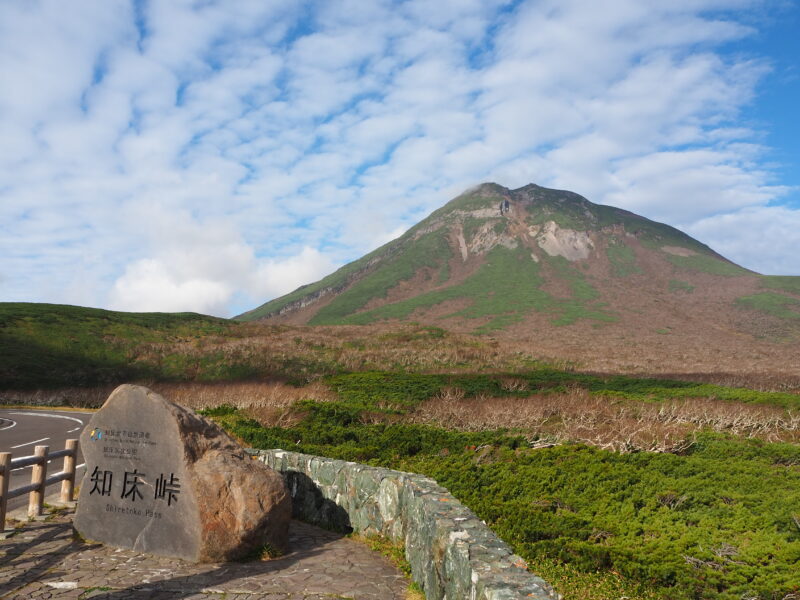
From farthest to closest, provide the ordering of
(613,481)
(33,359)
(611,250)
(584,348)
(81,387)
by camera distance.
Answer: (611,250) < (584,348) < (33,359) < (81,387) < (613,481)

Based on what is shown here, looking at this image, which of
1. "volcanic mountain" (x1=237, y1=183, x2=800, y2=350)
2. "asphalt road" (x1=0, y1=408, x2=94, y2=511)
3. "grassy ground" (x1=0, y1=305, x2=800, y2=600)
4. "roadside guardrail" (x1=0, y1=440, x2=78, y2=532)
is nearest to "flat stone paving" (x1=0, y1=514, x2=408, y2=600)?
"roadside guardrail" (x1=0, y1=440, x2=78, y2=532)

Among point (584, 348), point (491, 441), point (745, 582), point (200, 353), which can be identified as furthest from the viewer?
point (584, 348)

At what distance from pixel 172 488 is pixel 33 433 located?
13.5m

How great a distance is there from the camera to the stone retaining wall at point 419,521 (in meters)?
4.56

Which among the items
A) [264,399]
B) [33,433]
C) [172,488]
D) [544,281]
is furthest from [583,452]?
[544,281]

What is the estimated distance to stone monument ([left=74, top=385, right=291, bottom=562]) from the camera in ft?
24.3

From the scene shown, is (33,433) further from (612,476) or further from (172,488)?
(612,476)

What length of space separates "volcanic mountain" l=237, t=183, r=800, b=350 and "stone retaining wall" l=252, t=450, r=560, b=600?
241ft

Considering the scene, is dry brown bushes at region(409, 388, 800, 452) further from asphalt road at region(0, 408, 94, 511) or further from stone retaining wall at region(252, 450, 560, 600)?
asphalt road at region(0, 408, 94, 511)

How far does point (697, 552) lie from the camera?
297 inches

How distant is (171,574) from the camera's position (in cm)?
689

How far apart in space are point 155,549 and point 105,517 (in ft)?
3.33

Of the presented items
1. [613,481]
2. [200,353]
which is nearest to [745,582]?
[613,481]

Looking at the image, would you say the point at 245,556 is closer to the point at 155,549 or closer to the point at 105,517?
the point at 155,549
